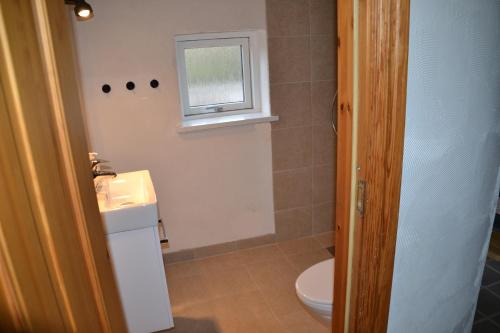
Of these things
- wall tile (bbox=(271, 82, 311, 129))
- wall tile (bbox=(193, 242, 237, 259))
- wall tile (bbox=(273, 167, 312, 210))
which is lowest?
wall tile (bbox=(193, 242, 237, 259))

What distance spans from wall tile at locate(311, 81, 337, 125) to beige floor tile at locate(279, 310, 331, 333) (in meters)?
1.38

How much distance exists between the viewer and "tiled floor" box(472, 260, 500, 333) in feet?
6.47

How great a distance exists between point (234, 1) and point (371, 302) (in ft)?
6.70

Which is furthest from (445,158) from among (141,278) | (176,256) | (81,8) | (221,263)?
(176,256)

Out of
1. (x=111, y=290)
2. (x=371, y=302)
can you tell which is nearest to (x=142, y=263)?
(x=111, y=290)

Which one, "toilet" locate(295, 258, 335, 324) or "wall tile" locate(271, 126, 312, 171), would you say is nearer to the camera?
"toilet" locate(295, 258, 335, 324)

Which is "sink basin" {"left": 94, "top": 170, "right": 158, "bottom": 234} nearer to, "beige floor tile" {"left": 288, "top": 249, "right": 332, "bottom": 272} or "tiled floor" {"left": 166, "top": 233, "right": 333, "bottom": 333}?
"tiled floor" {"left": 166, "top": 233, "right": 333, "bottom": 333}

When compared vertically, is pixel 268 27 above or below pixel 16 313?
above

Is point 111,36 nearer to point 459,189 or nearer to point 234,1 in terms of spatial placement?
point 234,1

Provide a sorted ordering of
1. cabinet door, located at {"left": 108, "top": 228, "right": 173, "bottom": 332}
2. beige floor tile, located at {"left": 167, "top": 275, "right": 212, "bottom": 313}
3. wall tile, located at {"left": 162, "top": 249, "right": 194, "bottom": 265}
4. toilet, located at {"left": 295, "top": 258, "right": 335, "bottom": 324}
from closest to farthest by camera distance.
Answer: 1. toilet, located at {"left": 295, "top": 258, "right": 335, "bottom": 324}
2. cabinet door, located at {"left": 108, "top": 228, "right": 173, "bottom": 332}
3. beige floor tile, located at {"left": 167, "top": 275, "right": 212, "bottom": 313}
4. wall tile, located at {"left": 162, "top": 249, "right": 194, "bottom": 265}

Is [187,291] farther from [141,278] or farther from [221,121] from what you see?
[221,121]

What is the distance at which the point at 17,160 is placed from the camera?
1.85 ft

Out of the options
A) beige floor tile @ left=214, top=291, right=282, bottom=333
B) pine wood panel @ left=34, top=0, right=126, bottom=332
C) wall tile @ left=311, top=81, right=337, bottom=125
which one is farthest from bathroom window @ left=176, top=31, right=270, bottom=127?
pine wood panel @ left=34, top=0, right=126, bottom=332

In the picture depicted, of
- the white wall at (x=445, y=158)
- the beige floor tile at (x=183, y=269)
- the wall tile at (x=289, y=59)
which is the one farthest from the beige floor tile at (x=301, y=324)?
the wall tile at (x=289, y=59)
